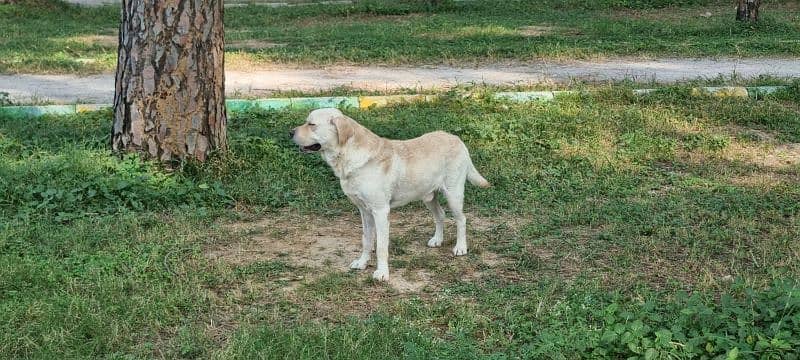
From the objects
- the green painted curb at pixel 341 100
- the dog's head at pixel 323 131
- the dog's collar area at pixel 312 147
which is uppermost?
the dog's head at pixel 323 131

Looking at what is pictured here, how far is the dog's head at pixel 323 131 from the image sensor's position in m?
5.30

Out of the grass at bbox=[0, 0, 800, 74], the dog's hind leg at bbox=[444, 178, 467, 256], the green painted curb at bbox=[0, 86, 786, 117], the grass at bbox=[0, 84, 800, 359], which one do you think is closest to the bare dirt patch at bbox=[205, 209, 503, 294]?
the grass at bbox=[0, 84, 800, 359]

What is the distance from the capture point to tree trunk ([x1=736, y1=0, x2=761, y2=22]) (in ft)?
55.9

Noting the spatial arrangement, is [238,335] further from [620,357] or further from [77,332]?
[620,357]

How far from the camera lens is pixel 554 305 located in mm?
5000

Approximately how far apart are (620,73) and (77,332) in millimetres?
9242

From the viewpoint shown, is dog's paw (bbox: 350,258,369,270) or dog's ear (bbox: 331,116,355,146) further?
dog's paw (bbox: 350,258,369,270)

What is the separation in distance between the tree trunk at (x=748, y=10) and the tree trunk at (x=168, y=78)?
1240 cm

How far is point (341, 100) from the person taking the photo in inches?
395

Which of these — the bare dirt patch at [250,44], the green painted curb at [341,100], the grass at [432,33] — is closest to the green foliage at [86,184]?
the green painted curb at [341,100]

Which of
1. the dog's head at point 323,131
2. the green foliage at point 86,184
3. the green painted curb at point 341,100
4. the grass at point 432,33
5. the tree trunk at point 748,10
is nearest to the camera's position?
the dog's head at point 323,131

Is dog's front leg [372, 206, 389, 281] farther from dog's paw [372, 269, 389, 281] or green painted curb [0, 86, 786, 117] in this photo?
green painted curb [0, 86, 786, 117]

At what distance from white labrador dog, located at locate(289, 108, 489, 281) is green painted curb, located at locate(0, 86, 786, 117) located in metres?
4.18

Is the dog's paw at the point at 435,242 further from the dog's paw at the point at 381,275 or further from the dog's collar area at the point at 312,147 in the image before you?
the dog's collar area at the point at 312,147
